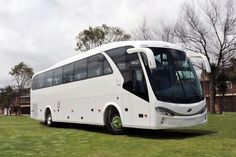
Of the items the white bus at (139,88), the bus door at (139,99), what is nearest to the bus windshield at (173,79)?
the white bus at (139,88)

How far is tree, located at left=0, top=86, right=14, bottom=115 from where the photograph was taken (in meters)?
69.6

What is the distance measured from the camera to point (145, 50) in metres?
12.5

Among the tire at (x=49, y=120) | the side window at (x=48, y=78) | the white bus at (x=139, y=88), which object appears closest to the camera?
the white bus at (x=139, y=88)

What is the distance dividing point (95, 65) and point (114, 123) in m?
2.95

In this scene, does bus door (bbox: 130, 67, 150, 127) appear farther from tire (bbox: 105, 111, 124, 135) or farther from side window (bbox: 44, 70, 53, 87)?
side window (bbox: 44, 70, 53, 87)

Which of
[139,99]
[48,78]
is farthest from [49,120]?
[139,99]

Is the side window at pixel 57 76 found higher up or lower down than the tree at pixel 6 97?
lower down

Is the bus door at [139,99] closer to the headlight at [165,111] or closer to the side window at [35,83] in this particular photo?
the headlight at [165,111]

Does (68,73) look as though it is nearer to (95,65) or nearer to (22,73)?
(95,65)

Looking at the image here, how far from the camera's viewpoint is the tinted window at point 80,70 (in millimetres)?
17438

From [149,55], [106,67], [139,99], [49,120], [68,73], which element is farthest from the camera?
[49,120]

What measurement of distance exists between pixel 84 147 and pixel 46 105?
12.6 metres

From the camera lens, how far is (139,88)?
13.2 metres

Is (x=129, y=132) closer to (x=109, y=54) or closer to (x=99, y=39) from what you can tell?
(x=109, y=54)
